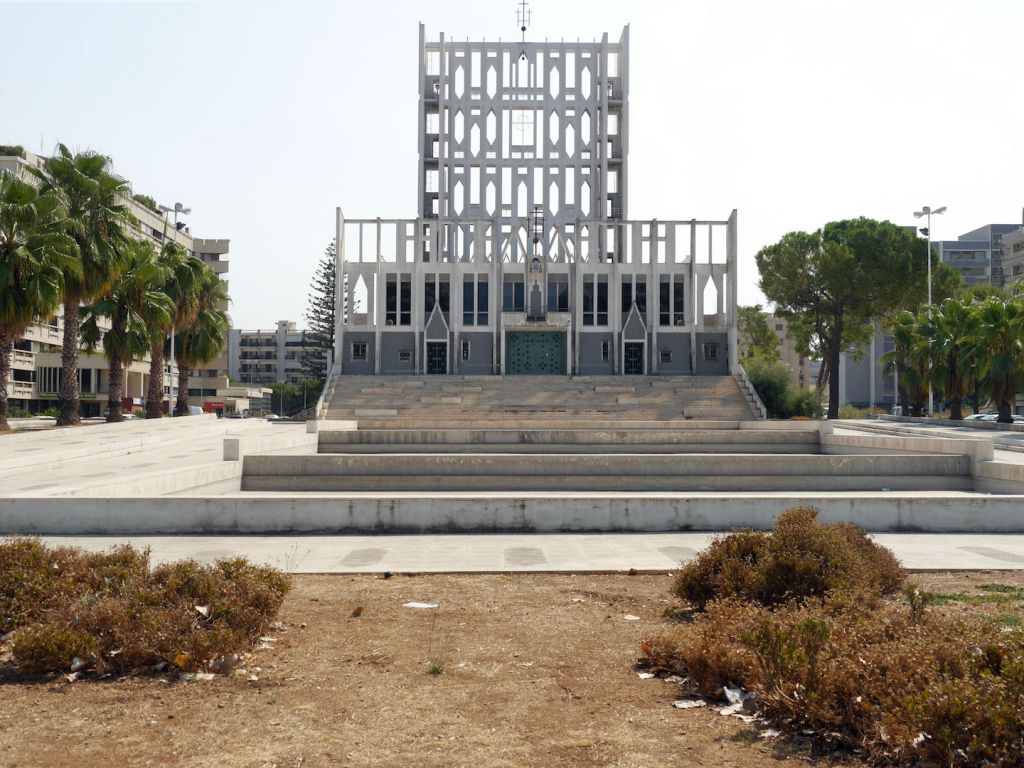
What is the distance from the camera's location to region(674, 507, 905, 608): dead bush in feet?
20.6

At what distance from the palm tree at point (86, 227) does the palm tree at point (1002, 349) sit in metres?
34.3

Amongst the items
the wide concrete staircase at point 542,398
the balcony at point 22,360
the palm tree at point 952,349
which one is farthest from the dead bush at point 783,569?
the balcony at point 22,360

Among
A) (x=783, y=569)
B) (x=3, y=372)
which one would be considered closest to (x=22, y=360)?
(x=3, y=372)

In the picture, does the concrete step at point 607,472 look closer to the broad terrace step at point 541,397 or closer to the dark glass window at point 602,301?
the broad terrace step at point 541,397

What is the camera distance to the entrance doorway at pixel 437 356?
49812 millimetres

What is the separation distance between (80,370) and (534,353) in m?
37.2

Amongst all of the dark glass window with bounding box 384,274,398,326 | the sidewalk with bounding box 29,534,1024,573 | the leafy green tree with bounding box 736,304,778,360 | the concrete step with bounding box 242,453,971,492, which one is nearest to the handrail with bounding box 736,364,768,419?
the dark glass window with bounding box 384,274,398,326

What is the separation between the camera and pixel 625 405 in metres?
37.4

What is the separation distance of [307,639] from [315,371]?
6904 centimetres

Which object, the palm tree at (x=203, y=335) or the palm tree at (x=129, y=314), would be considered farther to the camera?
the palm tree at (x=203, y=335)

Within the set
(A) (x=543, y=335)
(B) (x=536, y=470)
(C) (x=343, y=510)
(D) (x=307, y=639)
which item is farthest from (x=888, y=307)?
(D) (x=307, y=639)

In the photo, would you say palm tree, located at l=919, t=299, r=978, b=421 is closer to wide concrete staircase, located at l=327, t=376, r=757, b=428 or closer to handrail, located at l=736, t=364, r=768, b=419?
handrail, located at l=736, t=364, r=768, b=419

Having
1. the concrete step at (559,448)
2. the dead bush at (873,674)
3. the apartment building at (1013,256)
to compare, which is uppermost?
the apartment building at (1013,256)

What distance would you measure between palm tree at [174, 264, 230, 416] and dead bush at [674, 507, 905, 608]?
36.3m
